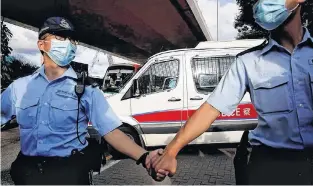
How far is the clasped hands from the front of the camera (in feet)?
6.23

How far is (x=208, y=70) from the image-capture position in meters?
5.62

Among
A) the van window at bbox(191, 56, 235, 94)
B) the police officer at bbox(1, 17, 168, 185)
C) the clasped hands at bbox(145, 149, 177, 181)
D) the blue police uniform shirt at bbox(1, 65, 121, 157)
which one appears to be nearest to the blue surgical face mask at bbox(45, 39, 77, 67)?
the police officer at bbox(1, 17, 168, 185)

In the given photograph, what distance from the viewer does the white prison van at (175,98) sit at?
17.9ft

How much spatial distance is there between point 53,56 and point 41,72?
15 centimetres

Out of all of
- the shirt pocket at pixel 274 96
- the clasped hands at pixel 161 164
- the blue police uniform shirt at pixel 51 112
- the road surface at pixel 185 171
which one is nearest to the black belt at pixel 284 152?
the shirt pocket at pixel 274 96

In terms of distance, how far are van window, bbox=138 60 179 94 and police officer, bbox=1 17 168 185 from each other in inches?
141

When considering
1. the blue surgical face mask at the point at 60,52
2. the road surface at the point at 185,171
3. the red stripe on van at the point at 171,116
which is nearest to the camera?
the blue surgical face mask at the point at 60,52

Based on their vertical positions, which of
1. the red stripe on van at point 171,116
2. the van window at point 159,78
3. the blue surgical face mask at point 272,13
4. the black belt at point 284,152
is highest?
the blue surgical face mask at point 272,13

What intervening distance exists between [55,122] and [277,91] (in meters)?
1.35

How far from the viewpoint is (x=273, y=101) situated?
170 centimetres

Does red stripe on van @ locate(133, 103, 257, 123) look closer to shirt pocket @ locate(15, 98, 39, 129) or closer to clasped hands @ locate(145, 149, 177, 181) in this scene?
clasped hands @ locate(145, 149, 177, 181)

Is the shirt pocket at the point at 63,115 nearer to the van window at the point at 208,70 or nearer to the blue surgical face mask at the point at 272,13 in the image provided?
the blue surgical face mask at the point at 272,13

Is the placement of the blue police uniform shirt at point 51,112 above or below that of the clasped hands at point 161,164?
above

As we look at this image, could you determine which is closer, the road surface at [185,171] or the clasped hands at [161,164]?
the clasped hands at [161,164]
